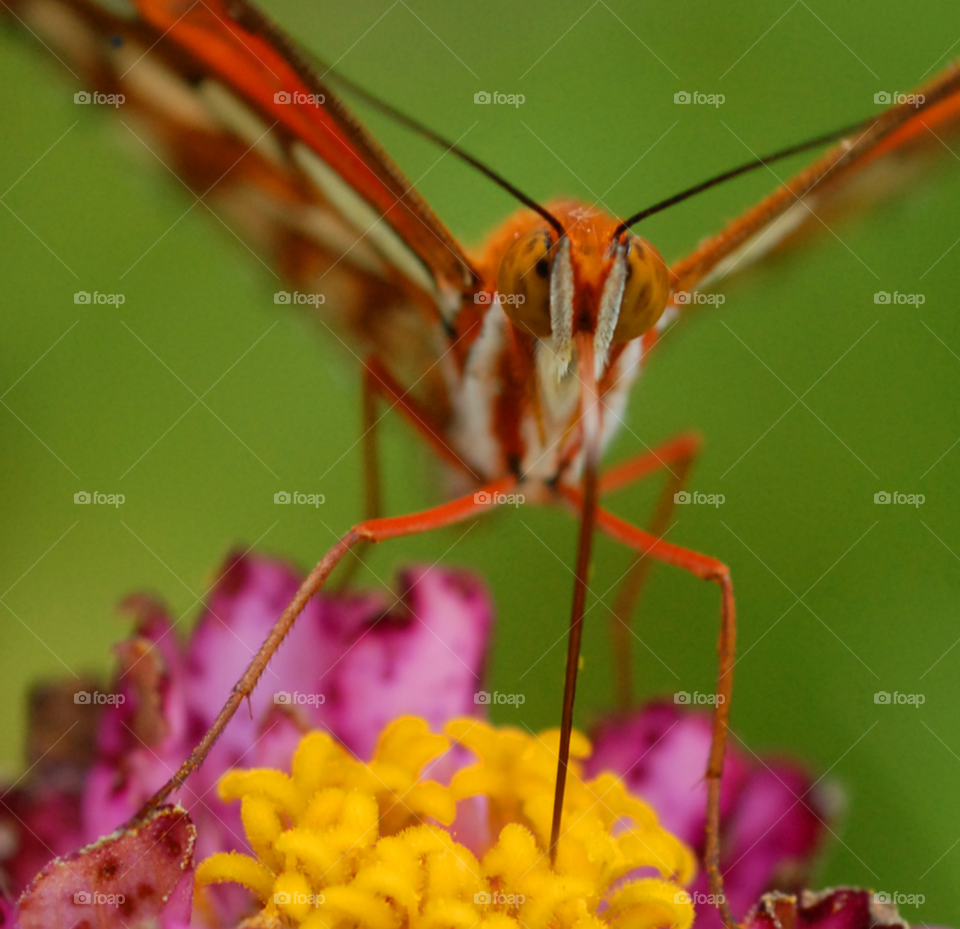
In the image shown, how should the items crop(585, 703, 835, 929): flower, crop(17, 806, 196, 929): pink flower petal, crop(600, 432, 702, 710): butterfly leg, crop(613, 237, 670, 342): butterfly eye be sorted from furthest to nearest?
crop(600, 432, 702, 710): butterfly leg, crop(585, 703, 835, 929): flower, crop(613, 237, 670, 342): butterfly eye, crop(17, 806, 196, 929): pink flower petal

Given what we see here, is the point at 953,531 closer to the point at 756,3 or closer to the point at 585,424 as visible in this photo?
the point at 585,424

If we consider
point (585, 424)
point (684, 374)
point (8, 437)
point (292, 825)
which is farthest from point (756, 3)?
point (292, 825)

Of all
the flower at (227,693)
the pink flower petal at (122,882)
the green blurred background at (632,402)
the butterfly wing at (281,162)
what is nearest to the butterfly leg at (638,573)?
the green blurred background at (632,402)

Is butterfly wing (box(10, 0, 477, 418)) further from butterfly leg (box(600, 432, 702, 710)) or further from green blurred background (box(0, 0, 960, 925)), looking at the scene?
butterfly leg (box(600, 432, 702, 710))

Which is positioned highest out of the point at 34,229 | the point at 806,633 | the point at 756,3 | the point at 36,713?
the point at 756,3

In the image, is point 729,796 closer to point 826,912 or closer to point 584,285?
point 826,912

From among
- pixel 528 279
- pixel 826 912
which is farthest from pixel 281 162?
pixel 826 912

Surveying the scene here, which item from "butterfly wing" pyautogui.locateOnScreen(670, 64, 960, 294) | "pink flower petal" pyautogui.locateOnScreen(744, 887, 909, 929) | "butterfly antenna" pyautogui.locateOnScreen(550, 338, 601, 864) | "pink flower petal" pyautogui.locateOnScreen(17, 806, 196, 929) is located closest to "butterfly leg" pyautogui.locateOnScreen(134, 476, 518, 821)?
"pink flower petal" pyautogui.locateOnScreen(17, 806, 196, 929)
